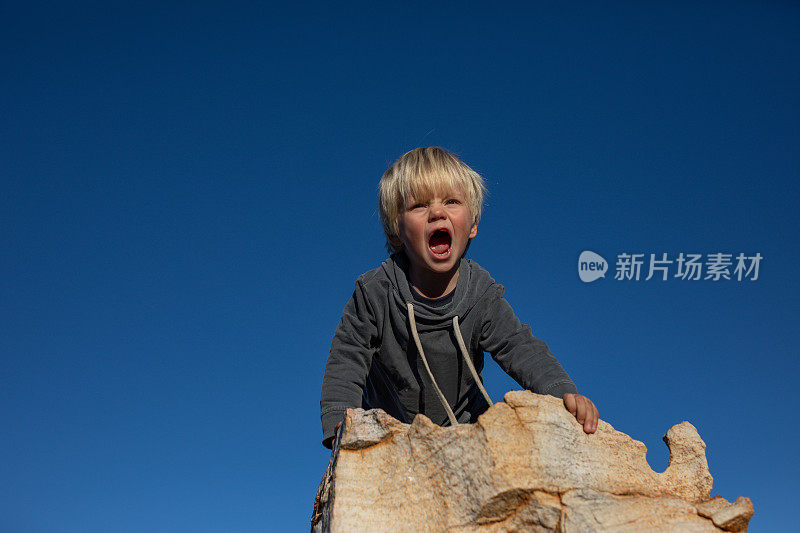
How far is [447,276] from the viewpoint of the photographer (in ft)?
6.28

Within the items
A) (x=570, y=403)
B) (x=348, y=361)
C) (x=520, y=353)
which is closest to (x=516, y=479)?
(x=570, y=403)

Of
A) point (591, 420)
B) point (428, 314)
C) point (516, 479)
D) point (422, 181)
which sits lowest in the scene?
point (516, 479)

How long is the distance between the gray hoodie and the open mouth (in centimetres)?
14

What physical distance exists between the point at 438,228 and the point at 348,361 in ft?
1.41

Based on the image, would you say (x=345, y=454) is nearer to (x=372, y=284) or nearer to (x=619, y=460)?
(x=619, y=460)

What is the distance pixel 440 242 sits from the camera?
1.83 meters

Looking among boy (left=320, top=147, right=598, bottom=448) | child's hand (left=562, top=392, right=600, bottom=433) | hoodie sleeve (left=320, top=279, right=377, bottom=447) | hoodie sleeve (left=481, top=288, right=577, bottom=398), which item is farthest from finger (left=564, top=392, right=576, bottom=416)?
hoodie sleeve (left=320, top=279, right=377, bottom=447)

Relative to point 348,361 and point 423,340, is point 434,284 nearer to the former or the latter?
point 423,340

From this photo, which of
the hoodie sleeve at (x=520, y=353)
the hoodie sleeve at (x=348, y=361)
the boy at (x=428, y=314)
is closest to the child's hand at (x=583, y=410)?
the hoodie sleeve at (x=520, y=353)

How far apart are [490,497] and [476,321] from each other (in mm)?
751

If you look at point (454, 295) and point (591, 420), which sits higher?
point (454, 295)

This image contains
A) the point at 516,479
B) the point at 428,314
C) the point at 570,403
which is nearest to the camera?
the point at 516,479

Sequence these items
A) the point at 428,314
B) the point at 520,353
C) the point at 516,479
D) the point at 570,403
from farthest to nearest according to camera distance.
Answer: the point at 428,314 < the point at 520,353 < the point at 570,403 < the point at 516,479

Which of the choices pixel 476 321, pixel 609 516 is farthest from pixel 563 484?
pixel 476 321
